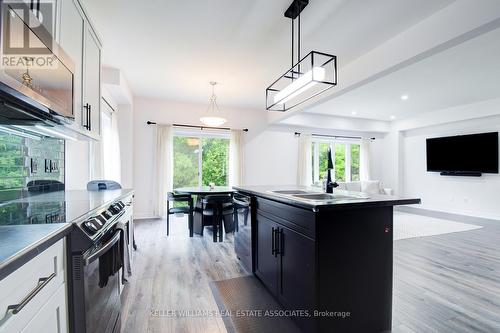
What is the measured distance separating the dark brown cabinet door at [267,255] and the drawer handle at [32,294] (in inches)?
57.6

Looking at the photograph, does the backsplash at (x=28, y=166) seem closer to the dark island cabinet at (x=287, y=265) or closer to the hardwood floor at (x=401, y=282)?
the hardwood floor at (x=401, y=282)

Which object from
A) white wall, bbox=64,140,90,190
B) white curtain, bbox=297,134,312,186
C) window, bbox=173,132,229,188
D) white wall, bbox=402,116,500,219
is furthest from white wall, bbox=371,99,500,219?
white wall, bbox=64,140,90,190

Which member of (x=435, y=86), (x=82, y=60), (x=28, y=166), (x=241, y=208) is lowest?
(x=241, y=208)

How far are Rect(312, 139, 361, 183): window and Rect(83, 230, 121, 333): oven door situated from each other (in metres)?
6.36

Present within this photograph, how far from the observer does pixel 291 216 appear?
179cm

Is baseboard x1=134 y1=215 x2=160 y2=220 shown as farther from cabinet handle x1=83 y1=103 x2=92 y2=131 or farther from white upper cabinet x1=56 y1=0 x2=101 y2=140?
cabinet handle x1=83 y1=103 x2=92 y2=131

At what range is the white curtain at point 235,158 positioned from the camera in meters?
6.04

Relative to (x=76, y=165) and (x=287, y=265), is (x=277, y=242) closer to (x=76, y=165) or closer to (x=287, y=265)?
(x=287, y=265)

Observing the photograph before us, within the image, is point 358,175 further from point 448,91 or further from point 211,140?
point 211,140

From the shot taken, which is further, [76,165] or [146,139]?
[146,139]

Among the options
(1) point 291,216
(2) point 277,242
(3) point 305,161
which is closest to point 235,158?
(3) point 305,161

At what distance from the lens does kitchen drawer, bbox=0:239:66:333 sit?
2.19 ft

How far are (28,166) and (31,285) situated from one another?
1.52 m

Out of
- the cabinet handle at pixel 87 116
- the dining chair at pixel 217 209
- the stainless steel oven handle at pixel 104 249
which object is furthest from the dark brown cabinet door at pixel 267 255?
the cabinet handle at pixel 87 116
